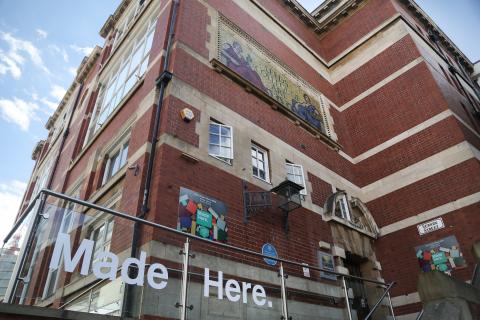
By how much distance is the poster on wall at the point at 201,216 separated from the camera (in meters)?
7.92

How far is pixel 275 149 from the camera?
39.6 ft

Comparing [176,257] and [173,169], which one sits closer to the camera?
[176,257]

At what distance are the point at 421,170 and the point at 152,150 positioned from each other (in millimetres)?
10580

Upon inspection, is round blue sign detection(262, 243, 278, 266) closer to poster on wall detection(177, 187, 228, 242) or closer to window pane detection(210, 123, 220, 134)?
poster on wall detection(177, 187, 228, 242)

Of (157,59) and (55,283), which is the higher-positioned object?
(157,59)

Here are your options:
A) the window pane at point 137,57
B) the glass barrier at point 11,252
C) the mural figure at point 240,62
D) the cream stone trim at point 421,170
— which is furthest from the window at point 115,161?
the cream stone trim at point 421,170

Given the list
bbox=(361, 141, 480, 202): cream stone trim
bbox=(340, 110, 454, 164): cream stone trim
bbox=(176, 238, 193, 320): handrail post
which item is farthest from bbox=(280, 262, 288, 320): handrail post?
bbox=(340, 110, 454, 164): cream stone trim

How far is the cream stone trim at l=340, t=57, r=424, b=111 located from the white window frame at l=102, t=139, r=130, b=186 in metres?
11.7

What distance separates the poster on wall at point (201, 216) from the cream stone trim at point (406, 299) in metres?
7.64

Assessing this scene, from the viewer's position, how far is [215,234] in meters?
8.31

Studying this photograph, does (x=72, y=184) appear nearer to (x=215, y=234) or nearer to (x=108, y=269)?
(x=215, y=234)

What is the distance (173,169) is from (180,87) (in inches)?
110

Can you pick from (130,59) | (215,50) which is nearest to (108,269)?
(215,50)

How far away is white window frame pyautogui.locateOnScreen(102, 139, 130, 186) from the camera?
35.8ft
